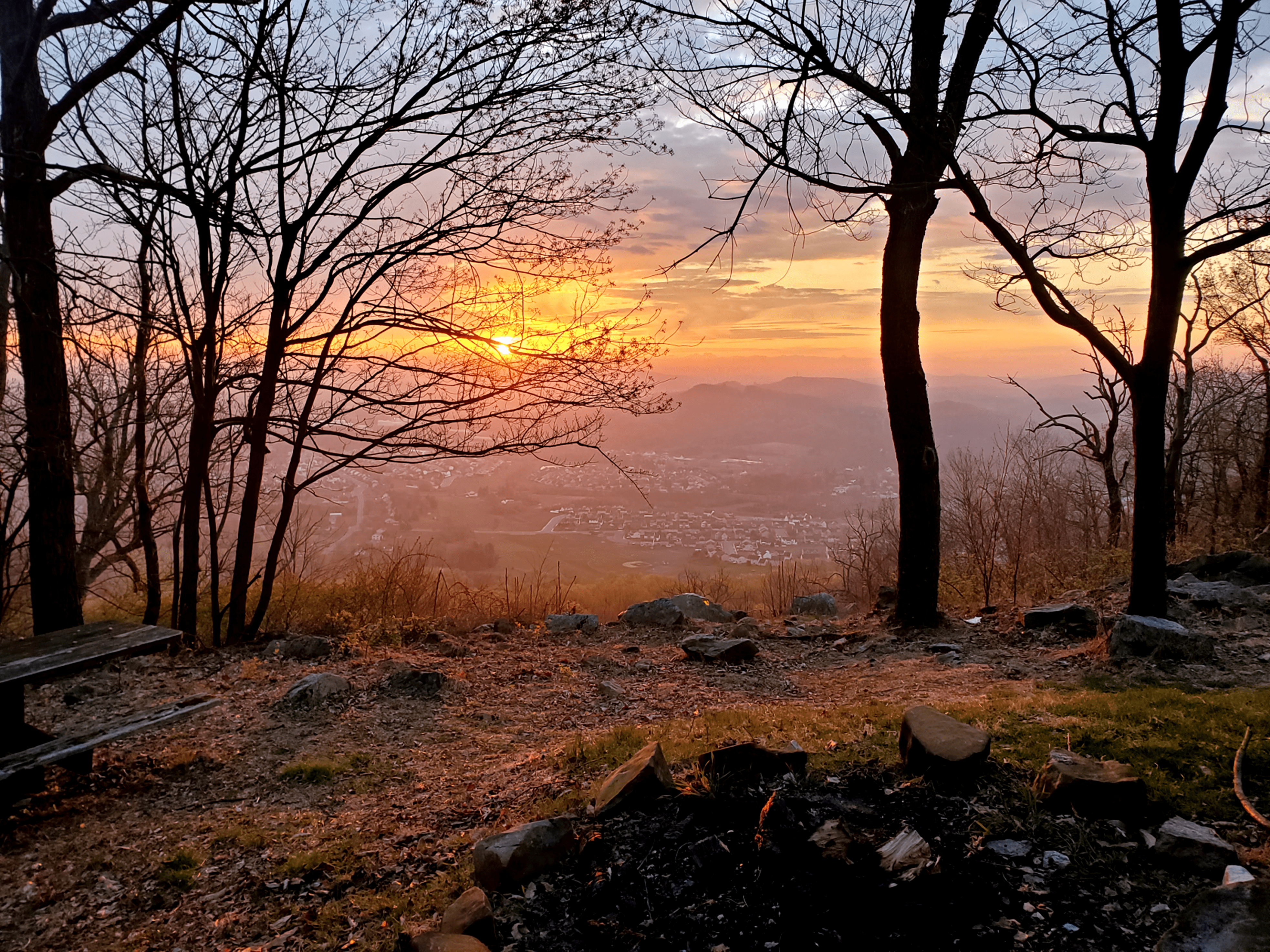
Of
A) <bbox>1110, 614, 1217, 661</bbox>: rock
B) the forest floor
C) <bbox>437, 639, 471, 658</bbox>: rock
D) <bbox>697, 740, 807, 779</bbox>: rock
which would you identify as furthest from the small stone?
<bbox>437, 639, 471, 658</bbox>: rock

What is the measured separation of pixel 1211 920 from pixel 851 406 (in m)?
58.8

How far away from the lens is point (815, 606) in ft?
29.0

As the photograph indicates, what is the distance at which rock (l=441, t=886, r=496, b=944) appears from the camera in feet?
6.81

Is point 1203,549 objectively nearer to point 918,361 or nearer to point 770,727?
point 918,361

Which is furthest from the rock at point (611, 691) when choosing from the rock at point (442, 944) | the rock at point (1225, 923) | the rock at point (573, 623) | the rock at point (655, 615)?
the rock at point (1225, 923)

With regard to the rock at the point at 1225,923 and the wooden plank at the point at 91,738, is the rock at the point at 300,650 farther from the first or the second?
the rock at the point at 1225,923

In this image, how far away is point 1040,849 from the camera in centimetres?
223

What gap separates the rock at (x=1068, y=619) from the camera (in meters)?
6.07

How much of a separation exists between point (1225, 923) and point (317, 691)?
482 centimetres

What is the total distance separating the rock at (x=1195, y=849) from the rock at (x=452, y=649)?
509 centimetres

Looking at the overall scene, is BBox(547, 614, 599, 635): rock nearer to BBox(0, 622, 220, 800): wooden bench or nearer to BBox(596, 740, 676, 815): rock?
BBox(0, 622, 220, 800): wooden bench

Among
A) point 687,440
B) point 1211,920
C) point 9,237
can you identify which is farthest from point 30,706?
point 687,440

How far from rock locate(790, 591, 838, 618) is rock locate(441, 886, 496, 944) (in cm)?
695

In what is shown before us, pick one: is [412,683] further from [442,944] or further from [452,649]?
[442,944]
